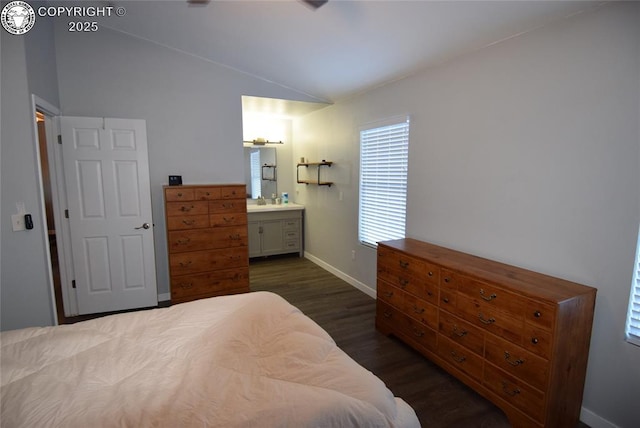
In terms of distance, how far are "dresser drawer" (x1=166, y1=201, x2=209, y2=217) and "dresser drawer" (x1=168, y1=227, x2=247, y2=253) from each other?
21 cm

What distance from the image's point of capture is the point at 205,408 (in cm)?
112

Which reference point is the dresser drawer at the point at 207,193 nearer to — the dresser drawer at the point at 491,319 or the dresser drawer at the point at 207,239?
the dresser drawer at the point at 207,239

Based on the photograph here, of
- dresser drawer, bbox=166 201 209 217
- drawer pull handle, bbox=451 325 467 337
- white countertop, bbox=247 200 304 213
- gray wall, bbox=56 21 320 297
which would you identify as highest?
gray wall, bbox=56 21 320 297

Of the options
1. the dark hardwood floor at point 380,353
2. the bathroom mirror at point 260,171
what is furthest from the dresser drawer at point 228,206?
the bathroom mirror at point 260,171

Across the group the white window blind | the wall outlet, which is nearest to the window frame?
the white window blind

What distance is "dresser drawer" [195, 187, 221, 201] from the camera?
11.7 ft

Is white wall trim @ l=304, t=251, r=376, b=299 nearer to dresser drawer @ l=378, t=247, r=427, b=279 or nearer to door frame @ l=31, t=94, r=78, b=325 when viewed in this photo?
dresser drawer @ l=378, t=247, r=427, b=279

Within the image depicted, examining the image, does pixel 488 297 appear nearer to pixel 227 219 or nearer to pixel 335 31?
pixel 335 31

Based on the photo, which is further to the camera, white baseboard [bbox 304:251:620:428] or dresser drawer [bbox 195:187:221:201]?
dresser drawer [bbox 195:187:221:201]

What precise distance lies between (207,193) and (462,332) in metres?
2.86

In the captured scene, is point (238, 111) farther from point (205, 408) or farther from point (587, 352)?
point (587, 352)

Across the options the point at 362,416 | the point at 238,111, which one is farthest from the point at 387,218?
the point at 362,416

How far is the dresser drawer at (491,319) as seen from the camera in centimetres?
192

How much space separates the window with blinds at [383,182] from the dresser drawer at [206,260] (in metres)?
1.57
